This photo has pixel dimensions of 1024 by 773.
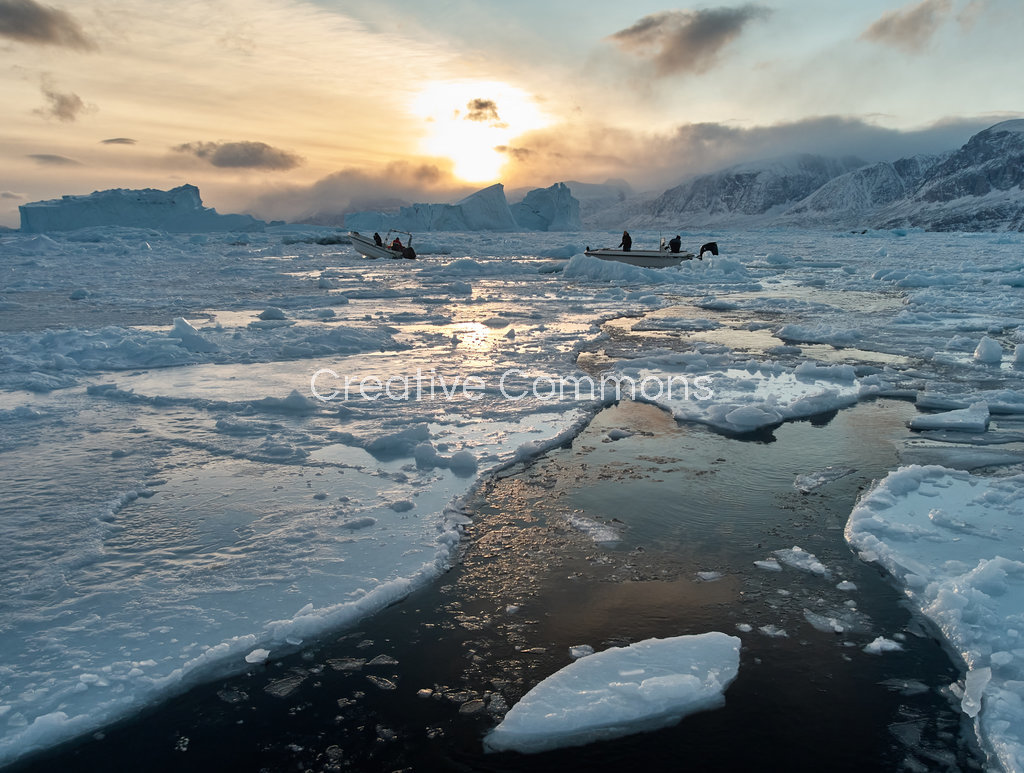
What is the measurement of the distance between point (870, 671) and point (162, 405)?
22.6 feet

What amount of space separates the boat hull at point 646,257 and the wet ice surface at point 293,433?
10.7 metres

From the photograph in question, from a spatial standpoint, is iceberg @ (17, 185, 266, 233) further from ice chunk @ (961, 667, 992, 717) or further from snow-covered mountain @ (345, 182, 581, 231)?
ice chunk @ (961, 667, 992, 717)

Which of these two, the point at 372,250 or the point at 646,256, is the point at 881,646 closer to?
the point at 646,256

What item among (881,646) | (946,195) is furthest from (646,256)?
(946,195)

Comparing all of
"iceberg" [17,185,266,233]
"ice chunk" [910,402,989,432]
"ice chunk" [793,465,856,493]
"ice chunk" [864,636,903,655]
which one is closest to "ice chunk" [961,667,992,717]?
"ice chunk" [864,636,903,655]

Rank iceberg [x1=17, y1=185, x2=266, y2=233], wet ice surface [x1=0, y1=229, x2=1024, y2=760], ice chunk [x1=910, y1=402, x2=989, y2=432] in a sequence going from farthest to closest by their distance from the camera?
iceberg [x1=17, y1=185, x2=266, y2=233]
ice chunk [x1=910, y1=402, x2=989, y2=432]
wet ice surface [x1=0, y1=229, x2=1024, y2=760]

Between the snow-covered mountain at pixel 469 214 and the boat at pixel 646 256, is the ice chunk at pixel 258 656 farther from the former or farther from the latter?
the snow-covered mountain at pixel 469 214

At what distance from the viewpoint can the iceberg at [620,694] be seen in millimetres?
2740

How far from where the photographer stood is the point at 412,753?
2.65 m

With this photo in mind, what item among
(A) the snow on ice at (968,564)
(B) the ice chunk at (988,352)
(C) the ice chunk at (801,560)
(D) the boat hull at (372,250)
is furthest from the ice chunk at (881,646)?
(D) the boat hull at (372,250)

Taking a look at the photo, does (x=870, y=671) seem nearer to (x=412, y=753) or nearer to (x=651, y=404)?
(x=412, y=753)

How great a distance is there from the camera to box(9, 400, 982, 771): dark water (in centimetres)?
265

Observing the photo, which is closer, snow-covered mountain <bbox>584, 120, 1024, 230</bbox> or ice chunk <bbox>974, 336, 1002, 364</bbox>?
ice chunk <bbox>974, 336, 1002, 364</bbox>

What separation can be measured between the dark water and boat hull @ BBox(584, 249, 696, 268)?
23.3 meters
